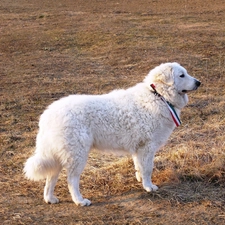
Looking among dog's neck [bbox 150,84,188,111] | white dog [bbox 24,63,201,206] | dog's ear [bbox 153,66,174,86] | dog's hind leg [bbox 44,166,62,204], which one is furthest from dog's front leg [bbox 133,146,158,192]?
dog's hind leg [bbox 44,166,62,204]

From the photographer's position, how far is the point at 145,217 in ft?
15.3

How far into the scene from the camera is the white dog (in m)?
4.93

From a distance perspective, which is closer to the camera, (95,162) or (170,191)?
(170,191)

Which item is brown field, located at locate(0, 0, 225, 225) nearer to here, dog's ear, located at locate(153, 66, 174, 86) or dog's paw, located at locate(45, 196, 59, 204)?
dog's paw, located at locate(45, 196, 59, 204)

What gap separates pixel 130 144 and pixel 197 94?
476 centimetres

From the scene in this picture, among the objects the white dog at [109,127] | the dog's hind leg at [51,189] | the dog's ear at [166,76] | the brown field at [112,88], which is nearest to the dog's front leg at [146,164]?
the white dog at [109,127]

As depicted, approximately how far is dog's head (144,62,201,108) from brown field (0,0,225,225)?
996 mm

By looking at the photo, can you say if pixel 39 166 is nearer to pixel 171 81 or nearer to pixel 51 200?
pixel 51 200

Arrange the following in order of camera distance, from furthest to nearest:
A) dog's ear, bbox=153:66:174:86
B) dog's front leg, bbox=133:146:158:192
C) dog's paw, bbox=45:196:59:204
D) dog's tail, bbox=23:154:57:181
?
dog's ear, bbox=153:66:174:86
dog's front leg, bbox=133:146:158:192
dog's paw, bbox=45:196:59:204
dog's tail, bbox=23:154:57:181

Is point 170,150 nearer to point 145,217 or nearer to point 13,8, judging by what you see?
point 145,217

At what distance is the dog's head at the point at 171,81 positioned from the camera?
545cm

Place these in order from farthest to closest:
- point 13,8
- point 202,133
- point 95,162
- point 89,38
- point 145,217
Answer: point 13,8 < point 89,38 < point 202,133 < point 95,162 < point 145,217

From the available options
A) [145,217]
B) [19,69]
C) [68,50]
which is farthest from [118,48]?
[145,217]

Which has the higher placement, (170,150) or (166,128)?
(166,128)
